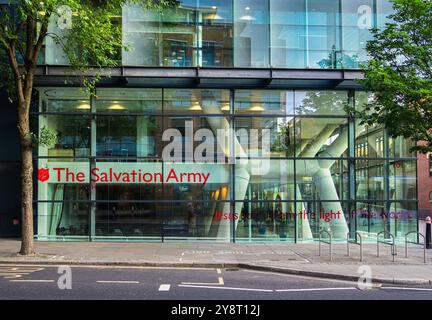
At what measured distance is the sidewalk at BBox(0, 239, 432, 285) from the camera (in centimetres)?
1214

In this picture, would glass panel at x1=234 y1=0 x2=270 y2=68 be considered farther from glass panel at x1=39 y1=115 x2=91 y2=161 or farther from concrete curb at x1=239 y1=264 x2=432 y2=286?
concrete curb at x1=239 y1=264 x2=432 y2=286

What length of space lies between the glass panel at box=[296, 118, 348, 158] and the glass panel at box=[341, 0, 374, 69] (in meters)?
2.69

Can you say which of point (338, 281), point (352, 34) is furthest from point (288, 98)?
point (338, 281)

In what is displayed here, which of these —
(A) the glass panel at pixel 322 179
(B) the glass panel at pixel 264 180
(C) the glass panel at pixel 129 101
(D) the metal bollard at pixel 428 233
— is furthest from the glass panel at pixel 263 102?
(D) the metal bollard at pixel 428 233

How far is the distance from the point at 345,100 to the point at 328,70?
5.75 ft

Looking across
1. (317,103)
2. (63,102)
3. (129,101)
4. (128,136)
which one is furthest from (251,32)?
(63,102)

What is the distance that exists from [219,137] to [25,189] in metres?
7.69

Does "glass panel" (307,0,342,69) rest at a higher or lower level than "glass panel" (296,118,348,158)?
higher

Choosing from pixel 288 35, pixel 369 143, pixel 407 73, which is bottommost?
pixel 369 143

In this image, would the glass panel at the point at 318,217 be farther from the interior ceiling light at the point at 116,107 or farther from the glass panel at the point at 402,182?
the interior ceiling light at the point at 116,107

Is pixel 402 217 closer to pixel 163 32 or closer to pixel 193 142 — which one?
pixel 193 142

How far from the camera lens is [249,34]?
60.1 feet

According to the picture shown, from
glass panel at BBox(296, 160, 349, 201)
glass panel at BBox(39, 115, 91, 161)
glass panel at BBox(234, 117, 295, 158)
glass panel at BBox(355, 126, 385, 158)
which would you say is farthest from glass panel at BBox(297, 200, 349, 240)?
glass panel at BBox(39, 115, 91, 161)

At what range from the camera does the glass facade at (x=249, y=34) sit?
18172 millimetres
